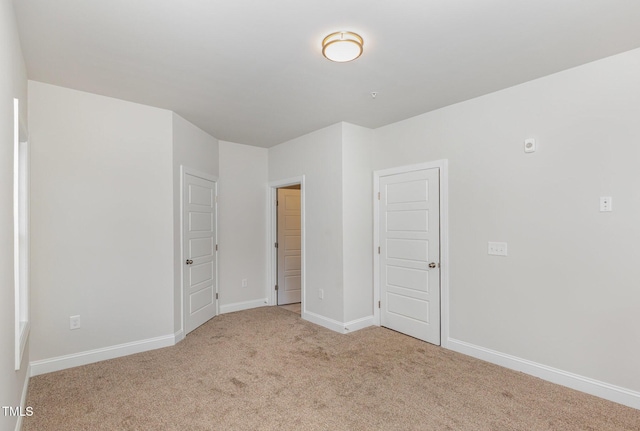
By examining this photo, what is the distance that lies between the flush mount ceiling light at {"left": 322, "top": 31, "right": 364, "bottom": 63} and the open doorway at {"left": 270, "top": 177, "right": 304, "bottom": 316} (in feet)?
9.88

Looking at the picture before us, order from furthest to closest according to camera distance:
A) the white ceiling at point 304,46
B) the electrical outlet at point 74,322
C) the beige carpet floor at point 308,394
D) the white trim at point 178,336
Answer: the white trim at point 178,336, the electrical outlet at point 74,322, the beige carpet floor at point 308,394, the white ceiling at point 304,46

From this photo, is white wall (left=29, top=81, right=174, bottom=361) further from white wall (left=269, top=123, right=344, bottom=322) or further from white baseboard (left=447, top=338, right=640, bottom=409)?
white baseboard (left=447, top=338, right=640, bottom=409)

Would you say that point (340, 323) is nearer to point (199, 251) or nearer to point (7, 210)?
point (199, 251)

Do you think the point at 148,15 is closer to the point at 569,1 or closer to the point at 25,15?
the point at 25,15

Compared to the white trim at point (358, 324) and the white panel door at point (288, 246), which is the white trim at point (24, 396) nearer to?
the white trim at point (358, 324)

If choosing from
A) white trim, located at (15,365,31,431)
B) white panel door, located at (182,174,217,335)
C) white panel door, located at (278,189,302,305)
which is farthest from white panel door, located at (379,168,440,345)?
white trim, located at (15,365,31,431)

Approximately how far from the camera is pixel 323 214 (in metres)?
4.22

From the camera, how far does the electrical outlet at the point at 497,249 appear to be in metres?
3.01

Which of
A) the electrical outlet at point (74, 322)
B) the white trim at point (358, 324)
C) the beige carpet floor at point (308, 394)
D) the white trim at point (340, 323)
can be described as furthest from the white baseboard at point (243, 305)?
the electrical outlet at point (74, 322)

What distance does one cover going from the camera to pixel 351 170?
4.05 metres

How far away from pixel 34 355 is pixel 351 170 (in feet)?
11.9

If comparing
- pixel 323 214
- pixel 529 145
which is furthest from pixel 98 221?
pixel 529 145

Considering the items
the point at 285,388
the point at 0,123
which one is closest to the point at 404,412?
the point at 285,388

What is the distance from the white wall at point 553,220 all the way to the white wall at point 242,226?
2.93 metres
